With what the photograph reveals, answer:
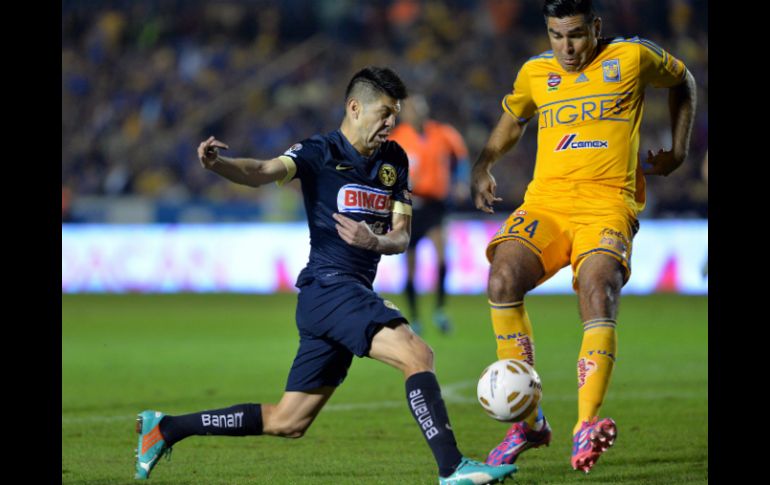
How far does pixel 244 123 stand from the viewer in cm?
2323

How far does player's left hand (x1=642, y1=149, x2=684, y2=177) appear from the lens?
20.2ft

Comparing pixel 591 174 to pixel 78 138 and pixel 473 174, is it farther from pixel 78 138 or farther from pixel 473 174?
pixel 78 138

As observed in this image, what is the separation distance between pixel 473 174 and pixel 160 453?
2174 millimetres

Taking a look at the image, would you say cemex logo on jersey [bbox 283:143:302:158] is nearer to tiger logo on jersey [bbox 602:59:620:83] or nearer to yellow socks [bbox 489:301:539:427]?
yellow socks [bbox 489:301:539:427]

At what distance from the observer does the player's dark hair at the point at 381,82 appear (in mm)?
5293

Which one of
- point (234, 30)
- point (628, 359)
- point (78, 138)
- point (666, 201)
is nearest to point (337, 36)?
point (234, 30)

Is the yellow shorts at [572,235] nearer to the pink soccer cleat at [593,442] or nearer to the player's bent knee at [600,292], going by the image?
the player's bent knee at [600,292]

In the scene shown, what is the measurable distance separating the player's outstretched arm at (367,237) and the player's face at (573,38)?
1242 mm

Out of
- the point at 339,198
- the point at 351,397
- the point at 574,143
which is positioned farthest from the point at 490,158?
the point at 351,397

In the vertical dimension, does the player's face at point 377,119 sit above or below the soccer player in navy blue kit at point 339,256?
above

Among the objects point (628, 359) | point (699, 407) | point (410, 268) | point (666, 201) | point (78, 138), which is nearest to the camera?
point (699, 407)

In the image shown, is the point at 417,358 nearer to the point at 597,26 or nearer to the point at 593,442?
the point at 593,442

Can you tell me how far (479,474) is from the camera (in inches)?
181

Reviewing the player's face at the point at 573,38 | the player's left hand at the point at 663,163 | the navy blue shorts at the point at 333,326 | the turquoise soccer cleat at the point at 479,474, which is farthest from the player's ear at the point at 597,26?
the turquoise soccer cleat at the point at 479,474
